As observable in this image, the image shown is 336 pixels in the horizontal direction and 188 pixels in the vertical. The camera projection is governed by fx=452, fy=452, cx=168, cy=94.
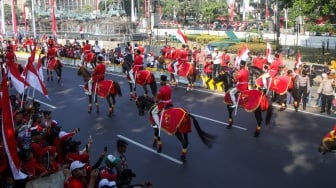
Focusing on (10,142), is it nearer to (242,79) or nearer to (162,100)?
(162,100)

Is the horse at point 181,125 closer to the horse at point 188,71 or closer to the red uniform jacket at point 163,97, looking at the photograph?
the red uniform jacket at point 163,97

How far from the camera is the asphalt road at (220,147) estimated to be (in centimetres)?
1114

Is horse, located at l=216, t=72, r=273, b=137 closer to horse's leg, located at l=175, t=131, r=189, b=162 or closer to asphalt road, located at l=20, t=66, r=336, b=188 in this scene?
asphalt road, located at l=20, t=66, r=336, b=188

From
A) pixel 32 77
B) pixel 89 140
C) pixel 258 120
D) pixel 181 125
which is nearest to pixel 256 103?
pixel 258 120

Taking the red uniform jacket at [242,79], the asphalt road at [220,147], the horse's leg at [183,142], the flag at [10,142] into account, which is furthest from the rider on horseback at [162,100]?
the flag at [10,142]

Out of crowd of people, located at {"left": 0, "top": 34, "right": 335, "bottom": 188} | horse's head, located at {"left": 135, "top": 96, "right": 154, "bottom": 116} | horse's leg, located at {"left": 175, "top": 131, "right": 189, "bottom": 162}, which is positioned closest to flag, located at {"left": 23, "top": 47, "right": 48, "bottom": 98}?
crowd of people, located at {"left": 0, "top": 34, "right": 335, "bottom": 188}

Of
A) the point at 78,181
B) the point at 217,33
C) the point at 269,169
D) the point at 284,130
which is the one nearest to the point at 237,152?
the point at 269,169

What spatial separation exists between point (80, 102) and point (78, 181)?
42.3 ft

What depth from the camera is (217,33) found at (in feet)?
196

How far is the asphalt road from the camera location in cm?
1114

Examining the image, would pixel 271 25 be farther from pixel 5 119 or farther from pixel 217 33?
pixel 5 119

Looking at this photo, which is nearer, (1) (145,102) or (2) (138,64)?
(1) (145,102)

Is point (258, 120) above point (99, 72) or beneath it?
beneath

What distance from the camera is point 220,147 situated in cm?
1344
